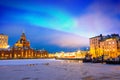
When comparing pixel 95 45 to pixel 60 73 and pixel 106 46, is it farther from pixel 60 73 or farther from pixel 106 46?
pixel 60 73

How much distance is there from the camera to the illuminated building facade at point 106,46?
11334 cm

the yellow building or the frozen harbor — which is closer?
the frozen harbor

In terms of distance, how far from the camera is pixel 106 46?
123000 millimetres

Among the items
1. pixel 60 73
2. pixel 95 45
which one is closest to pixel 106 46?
pixel 95 45

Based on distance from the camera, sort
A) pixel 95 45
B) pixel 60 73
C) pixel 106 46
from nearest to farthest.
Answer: pixel 60 73, pixel 106 46, pixel 95 45

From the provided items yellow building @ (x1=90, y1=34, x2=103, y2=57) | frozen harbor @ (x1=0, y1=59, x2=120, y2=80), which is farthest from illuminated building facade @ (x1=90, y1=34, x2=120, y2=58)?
frozen harbor @ (x1=0, y1=59, x2=120, y2=80)

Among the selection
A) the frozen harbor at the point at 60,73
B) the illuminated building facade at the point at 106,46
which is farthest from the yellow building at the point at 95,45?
the frozen harbor at the point at 60,73

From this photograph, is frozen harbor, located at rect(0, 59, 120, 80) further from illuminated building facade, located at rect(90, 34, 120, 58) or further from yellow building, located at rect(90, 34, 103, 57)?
yellow building, located at rect(90, 34, 103, 57)

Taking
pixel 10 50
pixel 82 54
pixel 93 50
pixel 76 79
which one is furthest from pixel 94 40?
pixel 76 79

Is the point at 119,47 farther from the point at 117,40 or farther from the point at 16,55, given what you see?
the point at 16,55

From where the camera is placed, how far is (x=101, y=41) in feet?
431

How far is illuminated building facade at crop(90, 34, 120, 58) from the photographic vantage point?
113m

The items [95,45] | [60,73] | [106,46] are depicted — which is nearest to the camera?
[60,73]

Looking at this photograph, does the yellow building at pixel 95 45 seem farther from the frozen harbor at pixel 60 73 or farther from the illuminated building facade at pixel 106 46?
the frozen harbor at pixel 60 73
